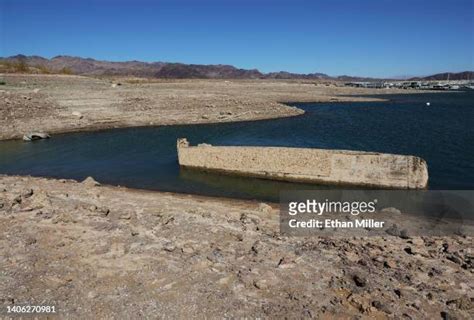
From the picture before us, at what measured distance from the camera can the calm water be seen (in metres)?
17.8

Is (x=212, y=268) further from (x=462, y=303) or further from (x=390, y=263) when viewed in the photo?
(x=462, y=303)

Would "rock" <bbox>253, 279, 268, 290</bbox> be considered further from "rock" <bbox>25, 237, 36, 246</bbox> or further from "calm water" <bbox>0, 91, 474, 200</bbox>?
"calm water" <bbox>0, 91, 474, 200</bbox>

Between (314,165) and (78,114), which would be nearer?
(314,165)

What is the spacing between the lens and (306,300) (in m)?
7.27

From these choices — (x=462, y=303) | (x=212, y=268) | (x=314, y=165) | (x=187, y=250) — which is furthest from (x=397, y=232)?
(x=314, y=165)

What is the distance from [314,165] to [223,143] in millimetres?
11718

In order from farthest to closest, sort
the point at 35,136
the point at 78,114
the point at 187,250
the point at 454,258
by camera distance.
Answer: the point at 78,114
the point at 35,136
the point at 187,250
the point at 454,258

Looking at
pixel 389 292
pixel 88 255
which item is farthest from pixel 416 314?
pixel 88 255

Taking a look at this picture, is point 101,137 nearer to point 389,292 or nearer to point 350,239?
point 350,239

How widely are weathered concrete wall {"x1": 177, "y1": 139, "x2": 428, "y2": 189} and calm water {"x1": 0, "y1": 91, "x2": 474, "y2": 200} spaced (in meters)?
0.58

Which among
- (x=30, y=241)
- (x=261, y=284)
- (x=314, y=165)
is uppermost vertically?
(x=314, y=165)

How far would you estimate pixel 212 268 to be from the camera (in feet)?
27.5

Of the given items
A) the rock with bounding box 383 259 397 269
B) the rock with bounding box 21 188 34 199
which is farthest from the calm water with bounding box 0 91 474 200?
the rock with bounding box 383 259 397 269

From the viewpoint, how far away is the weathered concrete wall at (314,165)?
15852 mm
